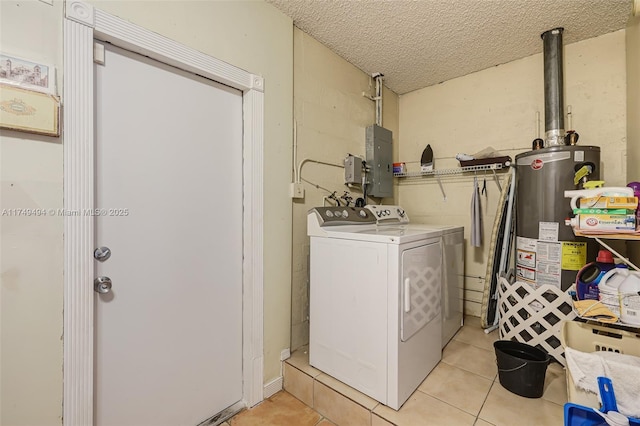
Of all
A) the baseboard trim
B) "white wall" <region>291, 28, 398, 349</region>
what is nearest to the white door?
the baseboard trim

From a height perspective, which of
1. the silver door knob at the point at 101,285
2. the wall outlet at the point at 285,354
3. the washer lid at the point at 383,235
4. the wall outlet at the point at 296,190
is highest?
the wall outlet at the point at 296,190

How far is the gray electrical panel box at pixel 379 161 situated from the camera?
2.76 metres

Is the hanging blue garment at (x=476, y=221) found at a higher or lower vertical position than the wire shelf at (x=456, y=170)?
lower

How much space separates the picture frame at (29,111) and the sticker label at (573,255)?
2.82m

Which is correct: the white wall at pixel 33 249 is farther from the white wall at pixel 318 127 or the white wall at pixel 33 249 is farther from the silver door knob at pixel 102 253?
the white wall at pixel 318 127

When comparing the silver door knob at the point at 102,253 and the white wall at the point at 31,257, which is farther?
the silver door knob at the point at 102,253

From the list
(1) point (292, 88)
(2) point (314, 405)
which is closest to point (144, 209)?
(1) point (292, 88)

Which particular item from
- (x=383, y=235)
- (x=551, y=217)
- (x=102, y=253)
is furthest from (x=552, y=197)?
(x=102, y=253)

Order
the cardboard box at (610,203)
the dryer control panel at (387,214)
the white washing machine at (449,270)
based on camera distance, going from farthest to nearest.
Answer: the dryer control panel at (387,214), the white washing machine at (449,270), the cardboard box at (610,203)

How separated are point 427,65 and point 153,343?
3051 millimetres

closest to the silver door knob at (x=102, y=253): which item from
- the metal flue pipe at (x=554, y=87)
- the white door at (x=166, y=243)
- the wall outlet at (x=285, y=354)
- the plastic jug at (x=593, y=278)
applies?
the white door at (x=166, y=243)

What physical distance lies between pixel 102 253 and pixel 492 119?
3182 millimetres

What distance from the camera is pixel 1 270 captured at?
1.02 m

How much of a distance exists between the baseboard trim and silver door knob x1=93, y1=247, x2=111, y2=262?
125cm
